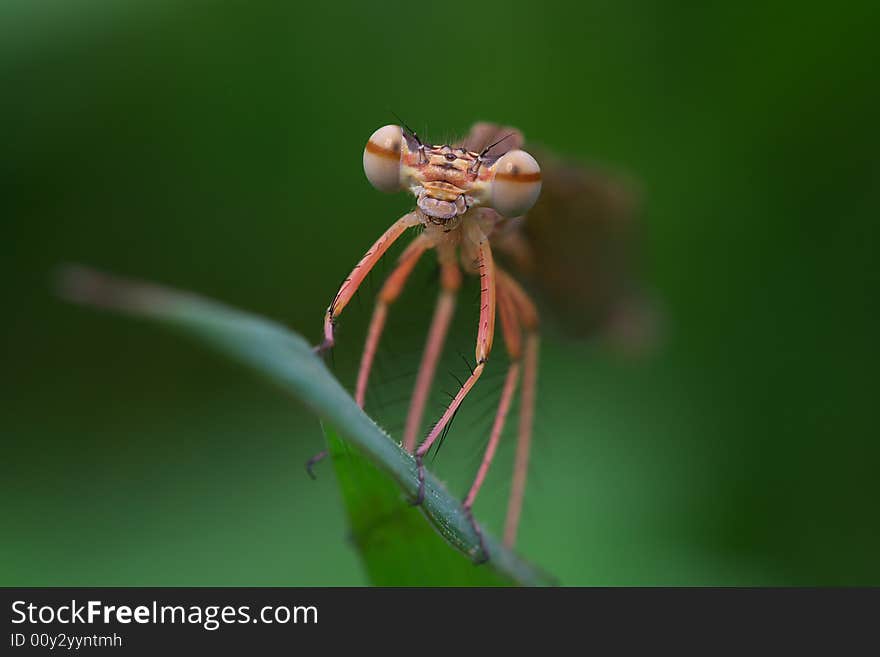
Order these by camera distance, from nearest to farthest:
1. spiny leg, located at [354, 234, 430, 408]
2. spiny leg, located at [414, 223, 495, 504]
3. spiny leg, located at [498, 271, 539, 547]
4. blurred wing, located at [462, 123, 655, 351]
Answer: spiny leg, located at [414, 223, 495, 504]
spiny leg, located at [354, 234, 430, 408]
spiny leg, located at [498, 271, 539, 547]
blurred wing, located at [462, 123, 655, 351]

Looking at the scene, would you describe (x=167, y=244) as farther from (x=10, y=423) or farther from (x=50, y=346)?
(x=10, y=423)

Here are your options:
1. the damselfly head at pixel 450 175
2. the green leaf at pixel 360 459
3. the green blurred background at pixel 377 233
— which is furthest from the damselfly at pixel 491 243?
the green blurred background at pixel 377 233

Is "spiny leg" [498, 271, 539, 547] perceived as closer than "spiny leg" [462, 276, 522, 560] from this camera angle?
No

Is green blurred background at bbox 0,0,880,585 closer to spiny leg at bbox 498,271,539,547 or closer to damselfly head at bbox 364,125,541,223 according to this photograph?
spiny leg at bbox 498,271,539,547

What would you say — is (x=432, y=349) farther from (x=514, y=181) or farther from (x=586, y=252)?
(x=586, y=252)

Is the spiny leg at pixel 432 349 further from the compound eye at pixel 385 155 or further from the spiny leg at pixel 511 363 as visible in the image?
the compound eye at pixel 385 155

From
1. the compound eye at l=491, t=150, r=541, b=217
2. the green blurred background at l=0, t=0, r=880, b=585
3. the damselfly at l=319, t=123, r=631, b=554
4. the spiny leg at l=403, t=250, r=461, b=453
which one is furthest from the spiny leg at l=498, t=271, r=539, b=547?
the compound eye at l=491, t=150, r=541, b=217

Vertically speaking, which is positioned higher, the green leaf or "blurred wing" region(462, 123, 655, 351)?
"blurred wing" region(462, 123, 655, 351)

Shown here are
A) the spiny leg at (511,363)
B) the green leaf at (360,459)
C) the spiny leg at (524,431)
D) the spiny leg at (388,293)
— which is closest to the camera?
the green leaf at (360,459)
